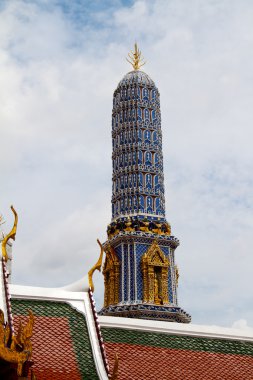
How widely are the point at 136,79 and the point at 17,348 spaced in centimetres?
3242

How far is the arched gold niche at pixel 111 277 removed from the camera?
3525 centimetres

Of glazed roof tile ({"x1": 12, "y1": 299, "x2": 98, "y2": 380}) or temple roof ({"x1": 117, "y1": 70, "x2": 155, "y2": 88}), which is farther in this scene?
temple roof ({"x1": 117, "y1": 70, "x2": 155, "y2": 88})

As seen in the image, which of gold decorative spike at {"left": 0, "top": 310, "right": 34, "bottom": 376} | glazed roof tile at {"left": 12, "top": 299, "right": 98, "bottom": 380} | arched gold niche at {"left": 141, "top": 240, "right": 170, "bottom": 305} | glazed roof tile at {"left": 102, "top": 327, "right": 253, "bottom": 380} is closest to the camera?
gold decorative spike at {"left": 0, "top": 310, "right": 34, "bottom": 376}

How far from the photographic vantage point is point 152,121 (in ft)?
130

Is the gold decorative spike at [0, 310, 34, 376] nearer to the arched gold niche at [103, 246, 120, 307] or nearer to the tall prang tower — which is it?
the tall prang tower

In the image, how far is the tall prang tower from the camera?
34156mm

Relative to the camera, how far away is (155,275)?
35.0 meters

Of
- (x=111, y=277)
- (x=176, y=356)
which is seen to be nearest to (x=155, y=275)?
(x=111, y=277)

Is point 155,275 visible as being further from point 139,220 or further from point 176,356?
point 176,356

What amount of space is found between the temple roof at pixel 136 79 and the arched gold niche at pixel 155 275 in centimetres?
1062

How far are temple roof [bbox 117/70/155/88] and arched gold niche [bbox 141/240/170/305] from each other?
10.6 metres

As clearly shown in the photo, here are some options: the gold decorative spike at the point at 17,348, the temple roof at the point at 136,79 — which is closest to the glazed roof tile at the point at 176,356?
the gold decorative spike at the point at 17,348

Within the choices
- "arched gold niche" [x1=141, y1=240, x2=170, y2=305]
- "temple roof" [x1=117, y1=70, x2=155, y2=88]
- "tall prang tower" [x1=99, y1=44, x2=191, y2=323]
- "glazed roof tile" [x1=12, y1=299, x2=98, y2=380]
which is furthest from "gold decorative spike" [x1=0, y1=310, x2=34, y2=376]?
"temple roof" [x1=117, y1=70, x2=155, y2=88]

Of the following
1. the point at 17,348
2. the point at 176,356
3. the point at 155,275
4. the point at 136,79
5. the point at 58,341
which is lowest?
the point at 17,348
